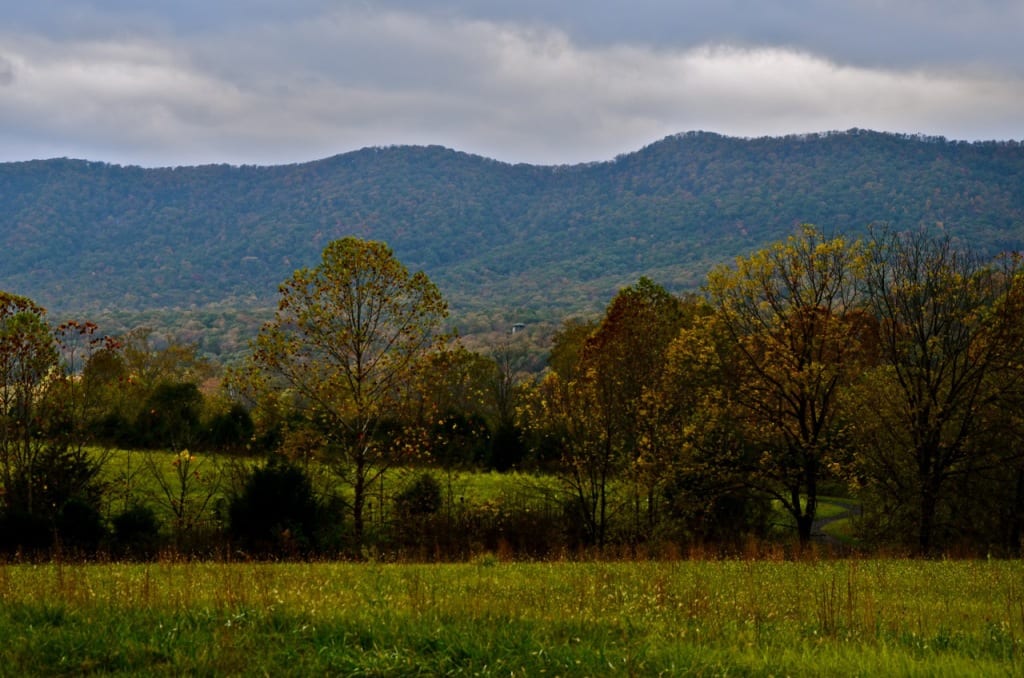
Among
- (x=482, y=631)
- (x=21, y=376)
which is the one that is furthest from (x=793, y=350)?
(x=482, y=631)

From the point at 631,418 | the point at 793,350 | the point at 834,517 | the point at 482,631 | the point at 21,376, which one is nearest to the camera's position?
the point at 482,631

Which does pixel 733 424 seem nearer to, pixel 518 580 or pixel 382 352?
pixel 382 352

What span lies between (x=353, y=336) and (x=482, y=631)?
21.8m

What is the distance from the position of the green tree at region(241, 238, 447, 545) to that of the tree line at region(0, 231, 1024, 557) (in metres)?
0.08

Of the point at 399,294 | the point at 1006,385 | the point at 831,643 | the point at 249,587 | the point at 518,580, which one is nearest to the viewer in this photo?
the point at 831,643

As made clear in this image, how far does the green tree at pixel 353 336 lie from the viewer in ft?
98.4

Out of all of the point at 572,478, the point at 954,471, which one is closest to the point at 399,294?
the point at 572,478

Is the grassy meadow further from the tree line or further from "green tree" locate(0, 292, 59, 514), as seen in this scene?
"green tree" locate(0, 292, 59, 514)

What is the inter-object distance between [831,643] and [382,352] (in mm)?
22964

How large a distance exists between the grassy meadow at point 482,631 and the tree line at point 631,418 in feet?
53.5

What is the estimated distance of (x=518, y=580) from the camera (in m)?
15.6

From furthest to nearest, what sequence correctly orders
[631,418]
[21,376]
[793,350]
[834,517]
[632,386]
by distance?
[834,517]
[632,386]
[631,418]
[793,350]
[21,376]

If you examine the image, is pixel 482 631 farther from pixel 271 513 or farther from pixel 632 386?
pixel 632 386

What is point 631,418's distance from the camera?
118 ft
